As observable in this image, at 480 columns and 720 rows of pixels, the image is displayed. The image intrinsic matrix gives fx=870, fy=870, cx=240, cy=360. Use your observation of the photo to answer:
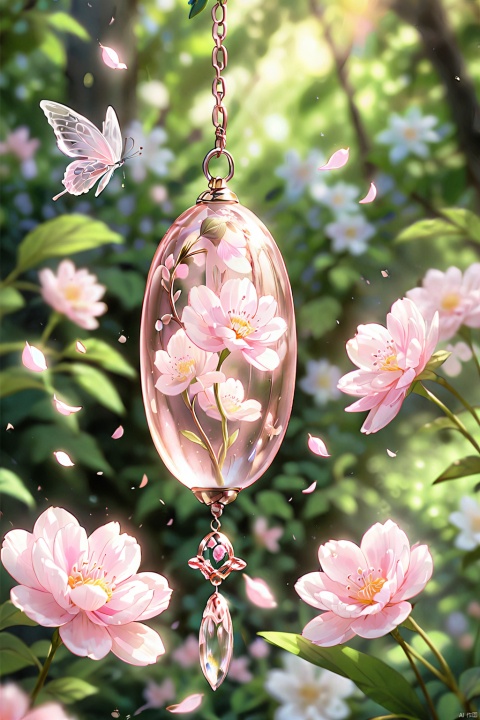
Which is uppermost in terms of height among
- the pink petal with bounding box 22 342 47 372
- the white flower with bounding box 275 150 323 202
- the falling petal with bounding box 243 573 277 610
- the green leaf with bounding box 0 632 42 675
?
the white flower with bounding box 275 150 323 202

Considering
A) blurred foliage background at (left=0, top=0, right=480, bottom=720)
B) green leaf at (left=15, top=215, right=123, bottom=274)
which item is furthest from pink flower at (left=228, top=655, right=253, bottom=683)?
green leaf at (left=15, top=215, right=123, bottom=274)

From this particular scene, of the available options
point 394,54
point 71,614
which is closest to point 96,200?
point 394,54

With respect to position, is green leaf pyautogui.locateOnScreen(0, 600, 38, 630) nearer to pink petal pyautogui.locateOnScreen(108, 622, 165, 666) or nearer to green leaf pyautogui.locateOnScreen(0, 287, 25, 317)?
pink petal pyautogui.locateOnScreen(108, 622, 165, 666)

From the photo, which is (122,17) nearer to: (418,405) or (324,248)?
(324,248)

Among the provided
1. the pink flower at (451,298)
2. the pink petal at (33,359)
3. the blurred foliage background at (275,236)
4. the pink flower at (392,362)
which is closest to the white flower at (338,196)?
the blurred foliage background at (275,236)

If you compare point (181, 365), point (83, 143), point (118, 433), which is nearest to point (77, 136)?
point (83, 143)
